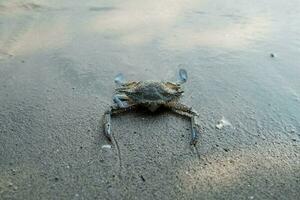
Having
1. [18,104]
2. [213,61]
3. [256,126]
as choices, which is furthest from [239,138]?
[18,104]

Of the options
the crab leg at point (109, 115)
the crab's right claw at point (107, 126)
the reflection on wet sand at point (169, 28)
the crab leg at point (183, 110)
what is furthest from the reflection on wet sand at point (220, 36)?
the crab's right claw at point (107, 126)

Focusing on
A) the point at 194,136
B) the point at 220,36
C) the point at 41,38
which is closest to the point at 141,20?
the point at 220,36

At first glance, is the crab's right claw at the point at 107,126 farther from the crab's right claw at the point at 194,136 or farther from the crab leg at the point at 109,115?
the crab's right claw at the point at 194,136

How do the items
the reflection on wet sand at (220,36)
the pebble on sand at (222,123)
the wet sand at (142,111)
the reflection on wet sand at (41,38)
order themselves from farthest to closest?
the reflection on wet sand at (220,36) → the reflection on wet sand at (41,38) → the pebble on sand at (222,123) → the wet sand at (142,111)

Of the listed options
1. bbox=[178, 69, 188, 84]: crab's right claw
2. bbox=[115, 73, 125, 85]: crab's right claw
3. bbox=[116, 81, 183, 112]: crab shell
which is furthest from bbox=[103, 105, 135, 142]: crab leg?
bbox=[178, 69, 188, 84]: crab's right claw

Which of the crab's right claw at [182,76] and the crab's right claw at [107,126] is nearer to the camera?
the crab's right claw at [107,126]

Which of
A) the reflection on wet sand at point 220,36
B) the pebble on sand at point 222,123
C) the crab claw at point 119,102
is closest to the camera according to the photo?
the pebble on sand at point 222,123

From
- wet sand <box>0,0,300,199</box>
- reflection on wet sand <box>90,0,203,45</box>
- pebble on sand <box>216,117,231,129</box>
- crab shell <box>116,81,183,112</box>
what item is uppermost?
crab shell <box>116,81,183,112</box>

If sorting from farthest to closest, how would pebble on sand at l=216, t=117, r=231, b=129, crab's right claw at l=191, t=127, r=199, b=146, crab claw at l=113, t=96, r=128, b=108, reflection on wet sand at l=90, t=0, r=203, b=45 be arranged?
reflection on wet sand at l=90, t=0, r=203, b=45 → crab claw at l=113, t=96, r=128, b=108 → pebble on sand at l=216, t=117, r=231, b=129 → crab's right claw at l=191, t=127, r=199, b=146

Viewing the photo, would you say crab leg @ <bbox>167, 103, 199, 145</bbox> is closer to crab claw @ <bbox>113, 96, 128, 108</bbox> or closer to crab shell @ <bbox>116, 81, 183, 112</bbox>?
crab shell @ <bbox>116, 81, 183, 112</bbox>
